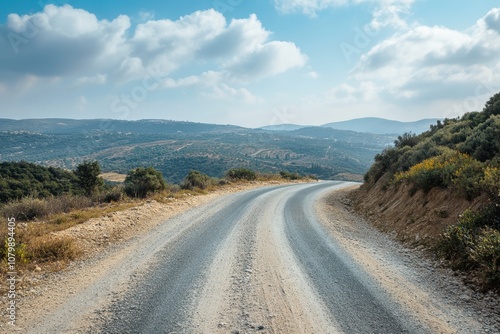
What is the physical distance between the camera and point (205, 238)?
29.5 feet

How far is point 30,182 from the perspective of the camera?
32.4 m

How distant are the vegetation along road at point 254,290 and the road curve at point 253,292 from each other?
2 centimetres

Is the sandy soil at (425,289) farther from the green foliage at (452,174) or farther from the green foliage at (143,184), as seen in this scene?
the green foliage at (143,184)

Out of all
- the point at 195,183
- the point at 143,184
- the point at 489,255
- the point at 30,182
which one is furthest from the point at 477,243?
the point at 30,182

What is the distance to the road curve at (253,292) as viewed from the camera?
4195 mm

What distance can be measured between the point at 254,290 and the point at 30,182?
36.5m

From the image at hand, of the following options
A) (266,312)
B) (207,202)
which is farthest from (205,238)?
(207,202)

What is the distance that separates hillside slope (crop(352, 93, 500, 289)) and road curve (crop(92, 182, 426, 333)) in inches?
83.7

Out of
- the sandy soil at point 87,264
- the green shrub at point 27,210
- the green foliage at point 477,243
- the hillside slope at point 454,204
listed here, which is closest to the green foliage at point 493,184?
the hillside slope at point 454,204

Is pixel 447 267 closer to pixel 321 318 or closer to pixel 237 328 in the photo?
pixel 321 318

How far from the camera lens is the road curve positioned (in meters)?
4.20

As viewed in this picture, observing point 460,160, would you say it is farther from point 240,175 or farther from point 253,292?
point 240,175

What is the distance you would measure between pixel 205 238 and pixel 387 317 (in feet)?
18.8

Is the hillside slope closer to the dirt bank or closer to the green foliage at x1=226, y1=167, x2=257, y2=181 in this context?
the dirt bank
